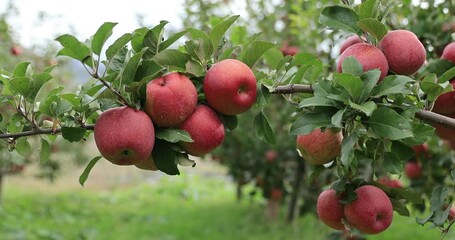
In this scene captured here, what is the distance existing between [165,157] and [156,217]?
6.10 meters

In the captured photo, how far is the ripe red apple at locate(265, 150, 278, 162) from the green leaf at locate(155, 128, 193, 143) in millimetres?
4046

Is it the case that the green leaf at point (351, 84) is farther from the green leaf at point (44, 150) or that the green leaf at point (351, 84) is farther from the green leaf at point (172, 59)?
the green leaf at point (44, 150)

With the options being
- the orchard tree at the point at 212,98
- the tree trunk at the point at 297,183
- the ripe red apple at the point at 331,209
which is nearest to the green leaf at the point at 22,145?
the orchard tree at the point at 212,98

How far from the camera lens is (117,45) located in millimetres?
1061

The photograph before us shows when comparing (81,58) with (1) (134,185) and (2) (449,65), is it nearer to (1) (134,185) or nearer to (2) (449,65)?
(2) (449,65)

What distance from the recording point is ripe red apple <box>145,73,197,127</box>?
1.07 meters

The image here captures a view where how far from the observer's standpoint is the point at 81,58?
1049 mm

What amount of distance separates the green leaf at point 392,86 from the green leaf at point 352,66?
0.15 ft

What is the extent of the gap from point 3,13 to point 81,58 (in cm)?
430

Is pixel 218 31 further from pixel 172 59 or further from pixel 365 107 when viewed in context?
pixel 365 107

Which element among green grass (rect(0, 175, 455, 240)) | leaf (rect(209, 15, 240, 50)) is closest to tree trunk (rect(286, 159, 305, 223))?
green grass (rect(0, 175, 455, 240))

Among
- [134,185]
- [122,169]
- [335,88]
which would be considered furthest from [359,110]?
[122,169]

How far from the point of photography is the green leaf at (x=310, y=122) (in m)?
1.11

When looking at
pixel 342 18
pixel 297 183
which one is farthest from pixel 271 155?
pixel 342 18
